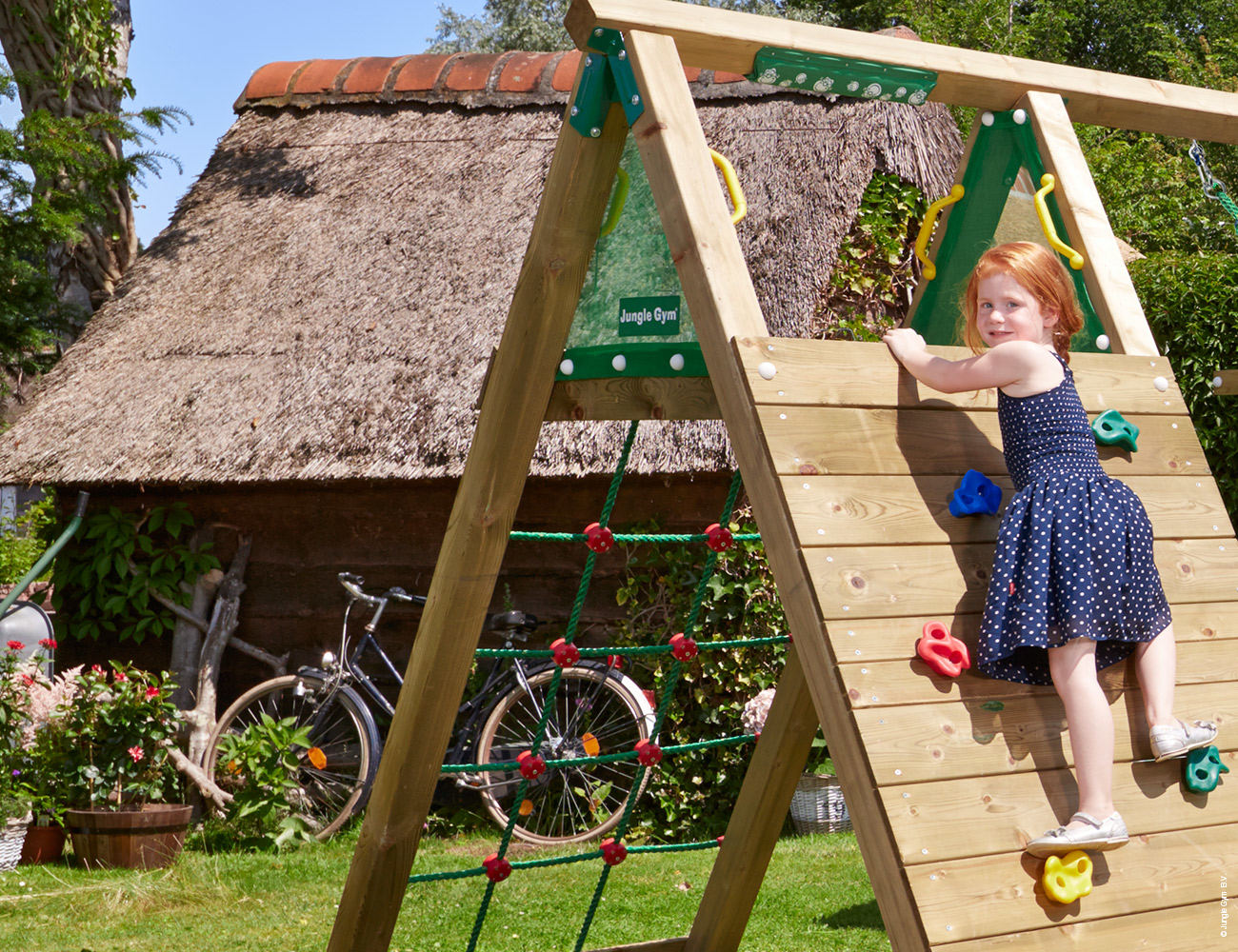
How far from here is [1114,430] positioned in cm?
218

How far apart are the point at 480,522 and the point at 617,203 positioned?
0.73 metres

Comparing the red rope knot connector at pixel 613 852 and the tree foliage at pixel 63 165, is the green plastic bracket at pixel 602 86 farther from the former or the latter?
the tree foliage at pixel 63 165

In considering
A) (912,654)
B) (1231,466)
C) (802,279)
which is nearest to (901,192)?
(802,279)

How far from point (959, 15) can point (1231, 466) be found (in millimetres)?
9438

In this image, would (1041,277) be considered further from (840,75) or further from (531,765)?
(531,765)

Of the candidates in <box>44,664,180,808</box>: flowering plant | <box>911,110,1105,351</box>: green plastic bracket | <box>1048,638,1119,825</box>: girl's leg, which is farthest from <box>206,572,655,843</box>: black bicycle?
<box>1048,638,1119,825</box>: girl's leg

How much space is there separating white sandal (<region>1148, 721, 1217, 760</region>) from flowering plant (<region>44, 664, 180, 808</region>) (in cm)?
443

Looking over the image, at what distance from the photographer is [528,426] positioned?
2545mm

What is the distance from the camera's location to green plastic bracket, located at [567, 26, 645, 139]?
7.13 ft

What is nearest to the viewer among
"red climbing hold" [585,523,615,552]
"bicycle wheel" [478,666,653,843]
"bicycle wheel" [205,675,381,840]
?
"red climbing hold" [585,523,615,552]

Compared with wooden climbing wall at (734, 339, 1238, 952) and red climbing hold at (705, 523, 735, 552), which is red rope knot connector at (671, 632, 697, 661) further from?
wooden climbing wall at (734, 339, 1238, 952)

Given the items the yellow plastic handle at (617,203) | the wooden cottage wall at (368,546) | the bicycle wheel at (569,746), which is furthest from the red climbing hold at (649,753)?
the wooden cottage wall at (368,546)

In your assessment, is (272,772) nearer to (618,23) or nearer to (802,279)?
(802,279)

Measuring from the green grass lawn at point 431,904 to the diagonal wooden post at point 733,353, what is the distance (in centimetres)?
217
